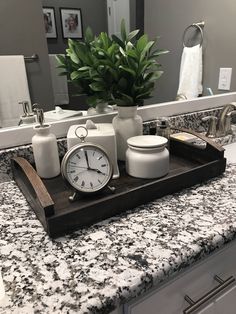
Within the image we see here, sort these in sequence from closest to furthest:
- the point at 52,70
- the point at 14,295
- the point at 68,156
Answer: the point at 14,295 → the point at 68,156 → the point at 52,70

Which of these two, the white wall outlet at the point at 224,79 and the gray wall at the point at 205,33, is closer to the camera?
the gray wall at the point at 205,33

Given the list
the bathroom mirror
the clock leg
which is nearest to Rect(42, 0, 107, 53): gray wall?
the bathroom mirror

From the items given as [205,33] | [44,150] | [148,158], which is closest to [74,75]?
[44,150]

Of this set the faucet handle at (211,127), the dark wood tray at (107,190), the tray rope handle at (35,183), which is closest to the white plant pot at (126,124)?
the dark wood tray at (107,190)

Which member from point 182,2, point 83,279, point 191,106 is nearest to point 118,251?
point 83,279

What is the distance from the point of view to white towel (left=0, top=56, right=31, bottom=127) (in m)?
0.92

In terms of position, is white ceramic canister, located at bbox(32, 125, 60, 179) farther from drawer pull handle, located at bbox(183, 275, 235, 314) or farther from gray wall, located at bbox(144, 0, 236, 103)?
gray wall, located at bbox(144, 0, 236, 103)

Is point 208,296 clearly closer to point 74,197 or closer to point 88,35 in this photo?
point 74,197

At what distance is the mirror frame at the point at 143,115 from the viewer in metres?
0.92

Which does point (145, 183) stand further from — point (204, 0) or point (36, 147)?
point (204, 0)

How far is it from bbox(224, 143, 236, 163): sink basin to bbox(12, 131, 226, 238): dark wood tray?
0.63ft

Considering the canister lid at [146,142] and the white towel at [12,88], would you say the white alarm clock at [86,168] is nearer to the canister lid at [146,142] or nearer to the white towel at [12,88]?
the canister lid at [146,142]

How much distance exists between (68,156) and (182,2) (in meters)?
1.20

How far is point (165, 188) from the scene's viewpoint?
31.7 inches
